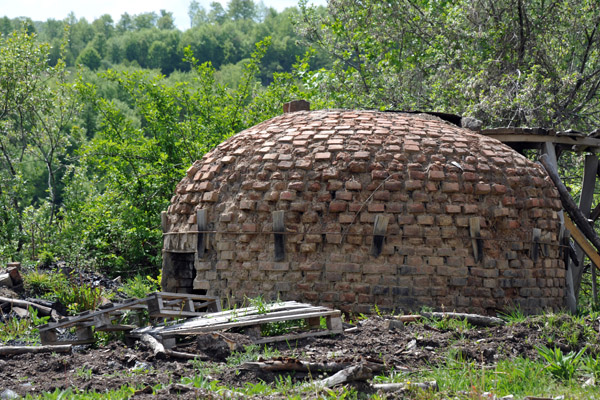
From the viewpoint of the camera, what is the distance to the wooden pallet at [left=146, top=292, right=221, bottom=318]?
22.5ft

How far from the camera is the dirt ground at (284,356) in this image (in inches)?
204

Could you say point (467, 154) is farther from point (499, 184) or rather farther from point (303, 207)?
point (303, 207)

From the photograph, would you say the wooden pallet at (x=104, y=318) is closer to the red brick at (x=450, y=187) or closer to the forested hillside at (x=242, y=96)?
the red brick at (x=450, y=187)

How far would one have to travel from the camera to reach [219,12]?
108 m

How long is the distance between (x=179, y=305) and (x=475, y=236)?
3.49 meters

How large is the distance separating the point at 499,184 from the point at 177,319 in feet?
13.3

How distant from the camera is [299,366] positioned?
17.2ft

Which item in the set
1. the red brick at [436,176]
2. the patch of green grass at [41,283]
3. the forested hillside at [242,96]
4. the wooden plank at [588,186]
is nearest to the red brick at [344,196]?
the red brick at [436,176]

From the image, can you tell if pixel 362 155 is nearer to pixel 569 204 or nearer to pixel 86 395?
pixel 569 204

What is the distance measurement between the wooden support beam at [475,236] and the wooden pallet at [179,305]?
2.97 m

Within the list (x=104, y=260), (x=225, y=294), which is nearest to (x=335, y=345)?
(x=225, y=294)

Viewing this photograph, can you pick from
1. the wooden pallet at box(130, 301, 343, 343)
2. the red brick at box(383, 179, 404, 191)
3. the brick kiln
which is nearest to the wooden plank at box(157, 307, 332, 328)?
the wooden pallet at box(130, 301, 343, 343)

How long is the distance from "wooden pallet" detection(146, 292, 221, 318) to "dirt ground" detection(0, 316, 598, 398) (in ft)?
1.50

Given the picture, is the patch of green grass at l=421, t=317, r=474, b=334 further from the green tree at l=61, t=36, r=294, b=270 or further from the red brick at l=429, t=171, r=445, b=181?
the green tree at l=61, t=36, r=294, b=270
